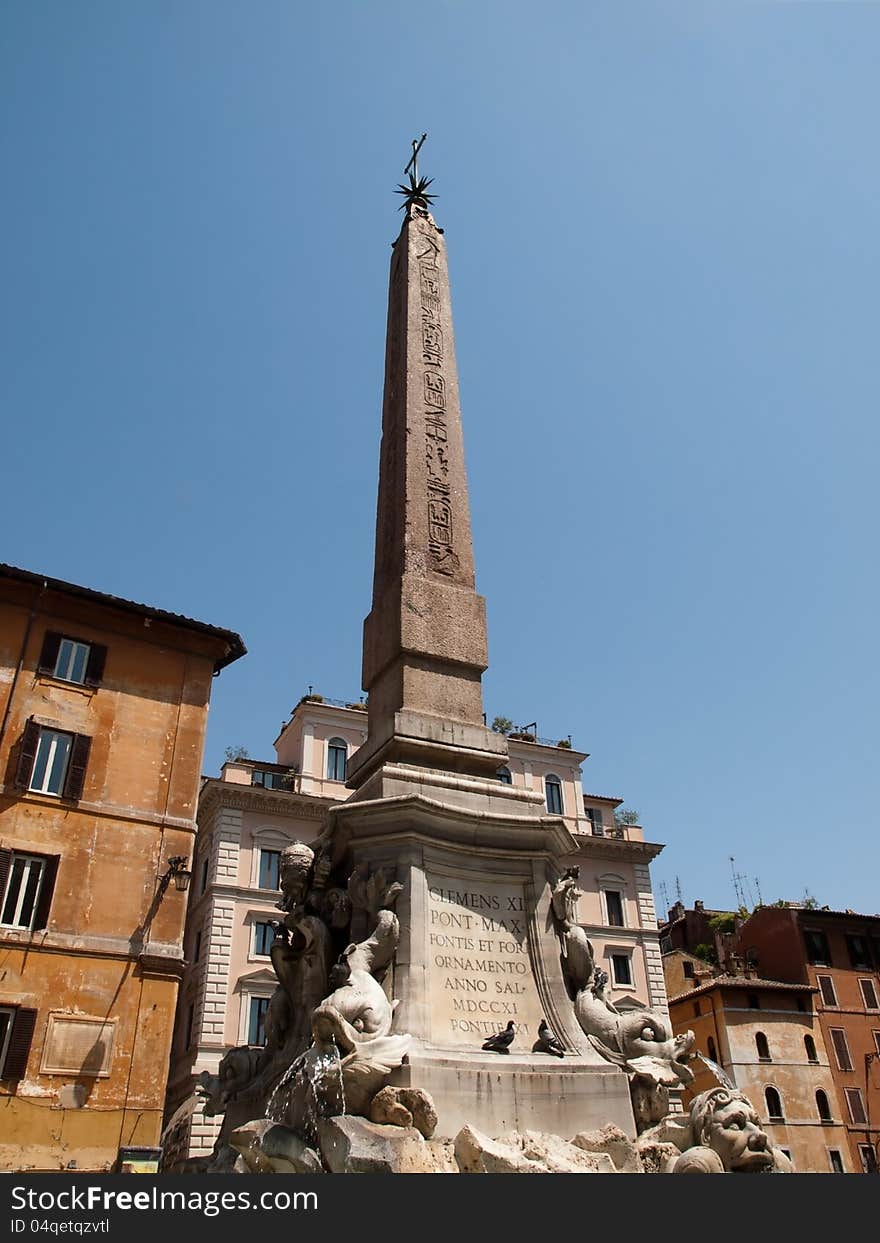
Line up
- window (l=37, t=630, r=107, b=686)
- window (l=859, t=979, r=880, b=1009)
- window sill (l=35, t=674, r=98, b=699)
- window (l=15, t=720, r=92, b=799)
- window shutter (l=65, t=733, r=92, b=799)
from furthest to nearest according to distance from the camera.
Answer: window (l=859, t=979, r=880, b=1009), window (l=37, t=630, r=107, b=686), window sill (l=35, t=674, r=98, b=699), window shutter (l=65, t=733, r=92, b=799), window (l=15, t=720, r=92, b=799)

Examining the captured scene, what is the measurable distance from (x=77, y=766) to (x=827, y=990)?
2548cm

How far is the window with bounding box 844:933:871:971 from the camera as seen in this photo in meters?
33.2

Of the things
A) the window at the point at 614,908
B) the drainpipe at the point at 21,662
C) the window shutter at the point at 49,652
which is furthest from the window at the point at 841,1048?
the drainpipe at the point at 21,662

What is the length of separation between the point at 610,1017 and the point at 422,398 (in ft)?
18.6

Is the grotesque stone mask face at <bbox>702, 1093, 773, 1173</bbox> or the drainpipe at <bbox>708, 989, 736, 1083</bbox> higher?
the drainpipe at <bbox>708, 989, 736, 1083</bbox>

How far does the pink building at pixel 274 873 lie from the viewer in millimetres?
22516

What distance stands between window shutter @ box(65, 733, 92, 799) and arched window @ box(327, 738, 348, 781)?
9300 mm

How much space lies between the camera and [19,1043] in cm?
1532

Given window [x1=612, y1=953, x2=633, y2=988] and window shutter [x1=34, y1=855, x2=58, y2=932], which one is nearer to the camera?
window shutter [x1=34, y1=855, x2=58, y2=932]

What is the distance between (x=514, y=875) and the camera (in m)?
6.71

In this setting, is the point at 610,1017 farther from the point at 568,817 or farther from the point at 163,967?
the point at 568,817

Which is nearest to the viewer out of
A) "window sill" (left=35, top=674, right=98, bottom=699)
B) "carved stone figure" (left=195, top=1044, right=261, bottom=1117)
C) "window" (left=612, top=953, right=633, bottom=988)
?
"carved stone figure" (left=195, top=1044, right=261, bottom=1117)

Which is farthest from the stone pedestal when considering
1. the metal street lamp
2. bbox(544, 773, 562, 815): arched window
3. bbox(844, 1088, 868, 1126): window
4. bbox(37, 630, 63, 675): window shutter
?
bbox(844, 1088, 868, 1126): window

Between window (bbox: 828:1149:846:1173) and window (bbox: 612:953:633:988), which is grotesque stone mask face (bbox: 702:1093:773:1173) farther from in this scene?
window (bbox: 828:1149:846:1173)
